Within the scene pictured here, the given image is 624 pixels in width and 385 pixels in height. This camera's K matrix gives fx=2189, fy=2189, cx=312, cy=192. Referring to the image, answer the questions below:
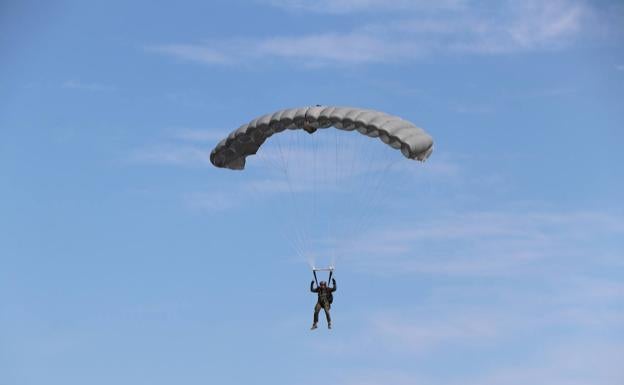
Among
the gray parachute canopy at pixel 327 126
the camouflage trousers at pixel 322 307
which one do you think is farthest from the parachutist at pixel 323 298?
the gray parachute canopy at pixel 327 126

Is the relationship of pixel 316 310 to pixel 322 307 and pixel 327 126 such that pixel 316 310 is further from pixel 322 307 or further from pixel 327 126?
pixel 327 126

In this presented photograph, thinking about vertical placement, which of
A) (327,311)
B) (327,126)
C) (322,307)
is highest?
(327,126)

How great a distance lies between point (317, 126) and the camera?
6769 cm

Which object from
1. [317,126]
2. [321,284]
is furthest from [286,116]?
[321,284]

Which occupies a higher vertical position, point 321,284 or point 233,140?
point 233,140

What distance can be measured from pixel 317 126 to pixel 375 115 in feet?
6.55

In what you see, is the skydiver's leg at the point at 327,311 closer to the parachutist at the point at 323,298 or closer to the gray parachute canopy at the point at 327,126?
the parachutist at the point at 323,298

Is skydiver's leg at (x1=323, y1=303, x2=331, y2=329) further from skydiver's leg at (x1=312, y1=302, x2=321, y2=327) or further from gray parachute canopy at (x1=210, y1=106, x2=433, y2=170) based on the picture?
gray parachute canopy at (x1=210, y1=106, x2=433, y2=170)

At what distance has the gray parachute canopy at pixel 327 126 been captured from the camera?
66.1 metres

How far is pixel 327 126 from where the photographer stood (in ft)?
A: 222

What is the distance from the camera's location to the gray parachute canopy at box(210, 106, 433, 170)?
217 ft

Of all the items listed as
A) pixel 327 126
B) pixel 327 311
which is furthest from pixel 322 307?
pixel 327 126

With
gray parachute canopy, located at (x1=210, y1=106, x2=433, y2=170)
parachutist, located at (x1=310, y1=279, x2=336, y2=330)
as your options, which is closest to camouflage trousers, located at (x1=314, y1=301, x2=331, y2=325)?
parachutist, located at (x1=310, y1=279, x2=336, y2=330)

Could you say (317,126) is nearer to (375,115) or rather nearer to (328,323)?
(375,115)
